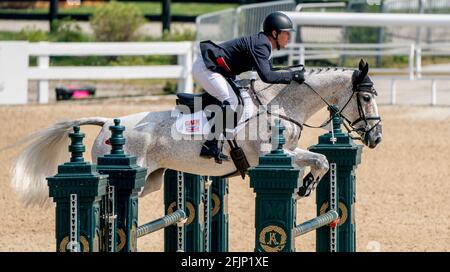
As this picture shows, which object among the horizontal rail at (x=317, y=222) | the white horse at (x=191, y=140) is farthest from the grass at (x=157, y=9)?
the horizontal rail at (x=317, y=222)

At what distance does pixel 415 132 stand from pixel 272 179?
10.1 m

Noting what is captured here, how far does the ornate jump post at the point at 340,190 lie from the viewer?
9.15 meters

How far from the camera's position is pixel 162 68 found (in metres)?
20.5

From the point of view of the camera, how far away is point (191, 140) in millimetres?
9422

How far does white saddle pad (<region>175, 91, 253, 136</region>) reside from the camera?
30.9 feet

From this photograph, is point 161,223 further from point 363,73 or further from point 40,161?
point 363,73

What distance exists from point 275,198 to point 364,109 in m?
2.60

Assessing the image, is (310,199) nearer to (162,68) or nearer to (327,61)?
(162,68)

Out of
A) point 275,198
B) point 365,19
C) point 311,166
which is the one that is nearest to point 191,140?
point 311,166

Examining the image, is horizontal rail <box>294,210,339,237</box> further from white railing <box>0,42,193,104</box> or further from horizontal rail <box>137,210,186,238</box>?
white railing <box>0,42,193,104</box>

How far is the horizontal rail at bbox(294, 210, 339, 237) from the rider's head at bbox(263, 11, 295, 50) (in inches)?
50.7

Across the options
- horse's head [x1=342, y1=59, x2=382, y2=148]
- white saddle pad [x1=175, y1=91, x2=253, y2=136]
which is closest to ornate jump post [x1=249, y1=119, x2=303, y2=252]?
white saddle pad [x1=175, y1=91, x2=253, y2=136]
